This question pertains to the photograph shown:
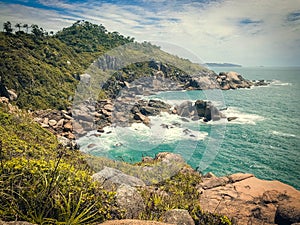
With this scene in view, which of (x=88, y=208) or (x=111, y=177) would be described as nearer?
(x=88, y=208)

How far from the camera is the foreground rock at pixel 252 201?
617 cm

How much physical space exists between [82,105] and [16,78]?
719 cm

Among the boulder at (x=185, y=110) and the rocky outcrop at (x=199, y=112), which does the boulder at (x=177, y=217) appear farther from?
the boulder at (x=185, y=110)

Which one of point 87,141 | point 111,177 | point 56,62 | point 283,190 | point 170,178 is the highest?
point 56,62

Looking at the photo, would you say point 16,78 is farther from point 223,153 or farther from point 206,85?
point 206,85

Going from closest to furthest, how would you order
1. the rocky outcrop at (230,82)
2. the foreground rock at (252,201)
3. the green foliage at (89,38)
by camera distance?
1. the foreground rock at (252,201)
2. the green foliage at (89,38)
3. the rocky outcrop at (230,82)

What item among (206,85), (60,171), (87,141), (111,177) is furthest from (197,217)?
(206,85)

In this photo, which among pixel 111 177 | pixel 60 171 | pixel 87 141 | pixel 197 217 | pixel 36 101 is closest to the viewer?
pixel 60 171

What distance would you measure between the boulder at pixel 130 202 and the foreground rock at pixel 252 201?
8.92ft

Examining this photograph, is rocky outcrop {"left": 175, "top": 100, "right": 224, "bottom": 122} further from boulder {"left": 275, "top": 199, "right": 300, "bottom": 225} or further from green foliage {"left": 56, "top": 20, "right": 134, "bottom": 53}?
green foliage {"left": 56, "top": 20, "right": 134, "bottom": 53}

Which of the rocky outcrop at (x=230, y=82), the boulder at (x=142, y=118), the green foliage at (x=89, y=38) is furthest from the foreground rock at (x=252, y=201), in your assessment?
the rocky outcrop at (x=230, y=82)

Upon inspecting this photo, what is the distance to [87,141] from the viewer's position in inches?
768

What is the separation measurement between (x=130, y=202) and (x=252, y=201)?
16.5ft

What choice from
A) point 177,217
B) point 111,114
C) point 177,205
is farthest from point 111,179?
point 111,114
